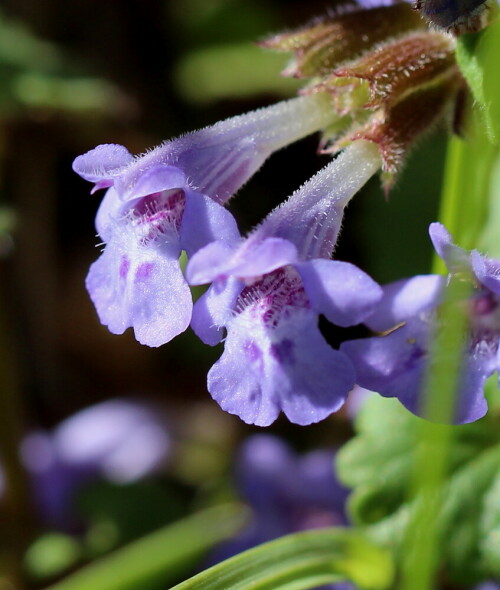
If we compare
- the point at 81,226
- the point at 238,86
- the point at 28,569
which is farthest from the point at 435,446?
the point at 81,226

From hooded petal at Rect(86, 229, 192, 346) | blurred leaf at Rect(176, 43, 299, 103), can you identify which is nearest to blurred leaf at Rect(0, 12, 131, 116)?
blurred leaf at Rect(176, 43, 299, 103)

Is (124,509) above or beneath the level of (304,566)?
above

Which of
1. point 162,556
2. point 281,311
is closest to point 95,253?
point 162,556

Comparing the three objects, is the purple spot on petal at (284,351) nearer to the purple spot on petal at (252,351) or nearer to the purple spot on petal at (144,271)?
the purple spot on petal at (252,351)

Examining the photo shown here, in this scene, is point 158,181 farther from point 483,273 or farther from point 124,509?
point 124,509

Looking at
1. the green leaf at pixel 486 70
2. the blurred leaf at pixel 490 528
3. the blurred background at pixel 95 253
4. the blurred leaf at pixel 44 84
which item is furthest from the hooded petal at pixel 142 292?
the blurred leaf at pixel 44 84

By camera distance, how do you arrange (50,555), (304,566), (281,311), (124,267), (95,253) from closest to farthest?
(281,311) → (124,267) → (304,566) → (50,555) → (95,253)

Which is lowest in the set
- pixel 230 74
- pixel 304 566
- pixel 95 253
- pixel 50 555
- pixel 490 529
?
pixel 490 529
